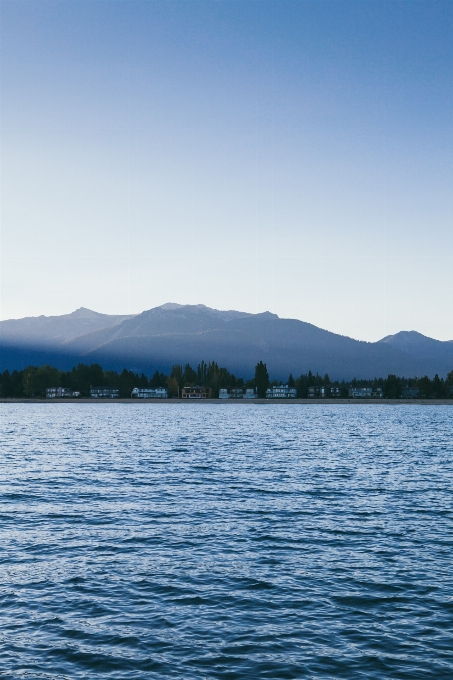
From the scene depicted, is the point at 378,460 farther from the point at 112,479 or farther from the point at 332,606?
the point at 332,606

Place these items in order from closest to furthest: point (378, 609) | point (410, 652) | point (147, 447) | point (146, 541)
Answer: point (410, 652) < point (378, 609) < point (146, 541) < point (147, 447)

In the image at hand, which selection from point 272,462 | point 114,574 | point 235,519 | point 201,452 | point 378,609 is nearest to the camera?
point 378,609

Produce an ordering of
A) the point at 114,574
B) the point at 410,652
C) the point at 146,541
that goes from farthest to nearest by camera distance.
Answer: the point at 146,541
the point at 114,574
the point at 410,652

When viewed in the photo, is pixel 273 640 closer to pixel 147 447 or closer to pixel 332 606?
pixel 332 606

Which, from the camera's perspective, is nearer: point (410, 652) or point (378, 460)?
point (410, 652)

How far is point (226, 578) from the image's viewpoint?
1032 inches

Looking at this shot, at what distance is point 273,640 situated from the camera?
20031 mm

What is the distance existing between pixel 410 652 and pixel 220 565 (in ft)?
34.3

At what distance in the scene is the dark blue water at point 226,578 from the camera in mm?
18797

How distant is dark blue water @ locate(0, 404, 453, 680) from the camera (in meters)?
18.8

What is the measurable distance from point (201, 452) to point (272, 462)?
50.7 ft

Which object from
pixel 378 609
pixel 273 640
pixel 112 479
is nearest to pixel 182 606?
pixel 273 640

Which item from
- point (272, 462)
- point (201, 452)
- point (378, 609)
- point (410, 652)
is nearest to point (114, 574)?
point (378, 609)

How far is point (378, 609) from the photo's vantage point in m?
22.8
